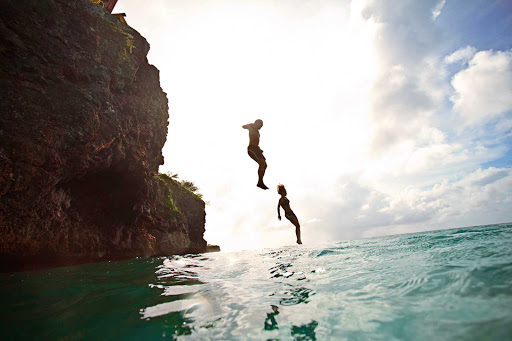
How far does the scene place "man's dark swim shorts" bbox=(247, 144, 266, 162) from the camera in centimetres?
734

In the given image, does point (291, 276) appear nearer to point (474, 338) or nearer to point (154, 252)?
point (474, 338)

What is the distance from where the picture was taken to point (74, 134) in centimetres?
860

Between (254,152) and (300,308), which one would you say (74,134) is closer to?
(254,152)

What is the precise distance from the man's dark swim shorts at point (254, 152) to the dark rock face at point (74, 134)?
6.73 m

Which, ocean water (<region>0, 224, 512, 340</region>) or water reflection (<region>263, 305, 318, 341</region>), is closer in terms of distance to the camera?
ocean water (<region>0, 224, 512, 340</region>)

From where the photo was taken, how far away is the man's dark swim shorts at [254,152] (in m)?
7.34

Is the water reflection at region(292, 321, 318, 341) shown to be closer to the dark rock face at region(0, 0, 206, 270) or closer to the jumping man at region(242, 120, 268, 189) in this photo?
the jumping man at region(242, 120, 268, 189)

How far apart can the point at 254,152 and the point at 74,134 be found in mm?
6930

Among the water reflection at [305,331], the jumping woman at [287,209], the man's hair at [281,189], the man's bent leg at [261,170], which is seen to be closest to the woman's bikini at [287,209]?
the jumping woman at [287,209]

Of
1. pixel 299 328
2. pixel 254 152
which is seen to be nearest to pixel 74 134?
pixel 254 152

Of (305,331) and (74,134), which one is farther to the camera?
(74,134)

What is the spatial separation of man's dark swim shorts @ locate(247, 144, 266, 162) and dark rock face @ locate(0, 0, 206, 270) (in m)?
6.73

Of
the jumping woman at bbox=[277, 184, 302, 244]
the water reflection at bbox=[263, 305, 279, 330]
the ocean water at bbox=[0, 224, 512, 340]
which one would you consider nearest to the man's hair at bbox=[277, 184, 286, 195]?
the jumping woman at bbox=[277, 184, 302, 244]

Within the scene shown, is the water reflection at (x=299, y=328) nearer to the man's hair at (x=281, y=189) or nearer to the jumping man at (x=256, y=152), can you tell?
the jumping man at (x=256, y=152)
